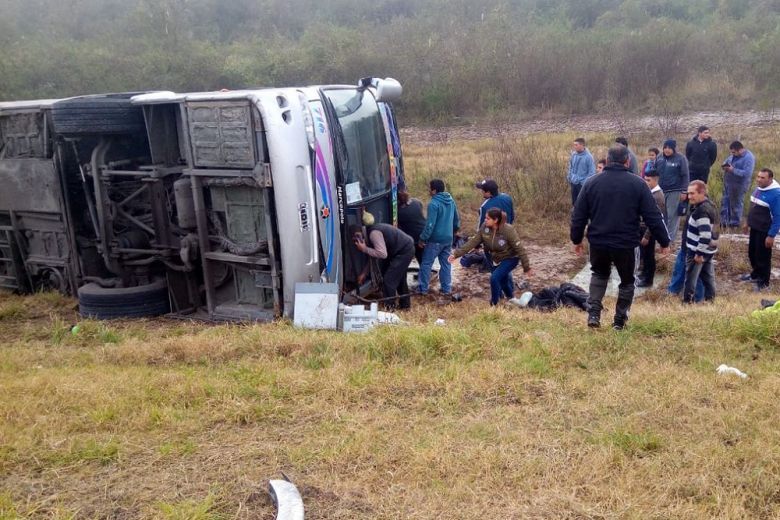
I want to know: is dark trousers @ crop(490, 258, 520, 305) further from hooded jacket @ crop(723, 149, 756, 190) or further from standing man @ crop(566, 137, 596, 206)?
hooded jacket @ crop(723, 149, 756, 190)

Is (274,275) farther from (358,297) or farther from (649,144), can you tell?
(649,144)

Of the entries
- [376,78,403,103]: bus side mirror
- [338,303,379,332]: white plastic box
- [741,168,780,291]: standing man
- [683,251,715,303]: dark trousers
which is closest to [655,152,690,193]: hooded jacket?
[741,168,780,291]: standing man

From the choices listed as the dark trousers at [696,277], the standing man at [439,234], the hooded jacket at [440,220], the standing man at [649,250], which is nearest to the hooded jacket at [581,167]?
the standing man at [649,250]

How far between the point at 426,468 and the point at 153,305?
477cm

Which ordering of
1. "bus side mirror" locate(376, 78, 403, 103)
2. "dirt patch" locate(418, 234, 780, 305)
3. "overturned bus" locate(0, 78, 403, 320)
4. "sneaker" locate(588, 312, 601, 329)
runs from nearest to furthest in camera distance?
"sneaker" locate(588, 312, 601, 329)
"overturned bus" locate(0, 78, 403, 320)
"bus side mirror" locate(376, 78, 403, 103)
"dirt patch" locate(418, 234, 780, 305)

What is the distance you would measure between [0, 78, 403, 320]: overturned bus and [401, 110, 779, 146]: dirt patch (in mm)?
10638

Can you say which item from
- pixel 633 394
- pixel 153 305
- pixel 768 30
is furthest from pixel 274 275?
pixel 768 30

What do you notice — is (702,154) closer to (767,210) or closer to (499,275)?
(767,210)

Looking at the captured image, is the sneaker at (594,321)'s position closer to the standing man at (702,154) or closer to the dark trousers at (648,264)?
the dark trousers at (648,264)

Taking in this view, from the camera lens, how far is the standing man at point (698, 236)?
7.16 meters

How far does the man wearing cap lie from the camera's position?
7.27 meters

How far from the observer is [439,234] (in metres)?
8.41

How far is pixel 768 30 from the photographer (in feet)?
81.7

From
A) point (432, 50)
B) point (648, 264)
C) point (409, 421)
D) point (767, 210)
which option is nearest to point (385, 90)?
point (648, 264)
